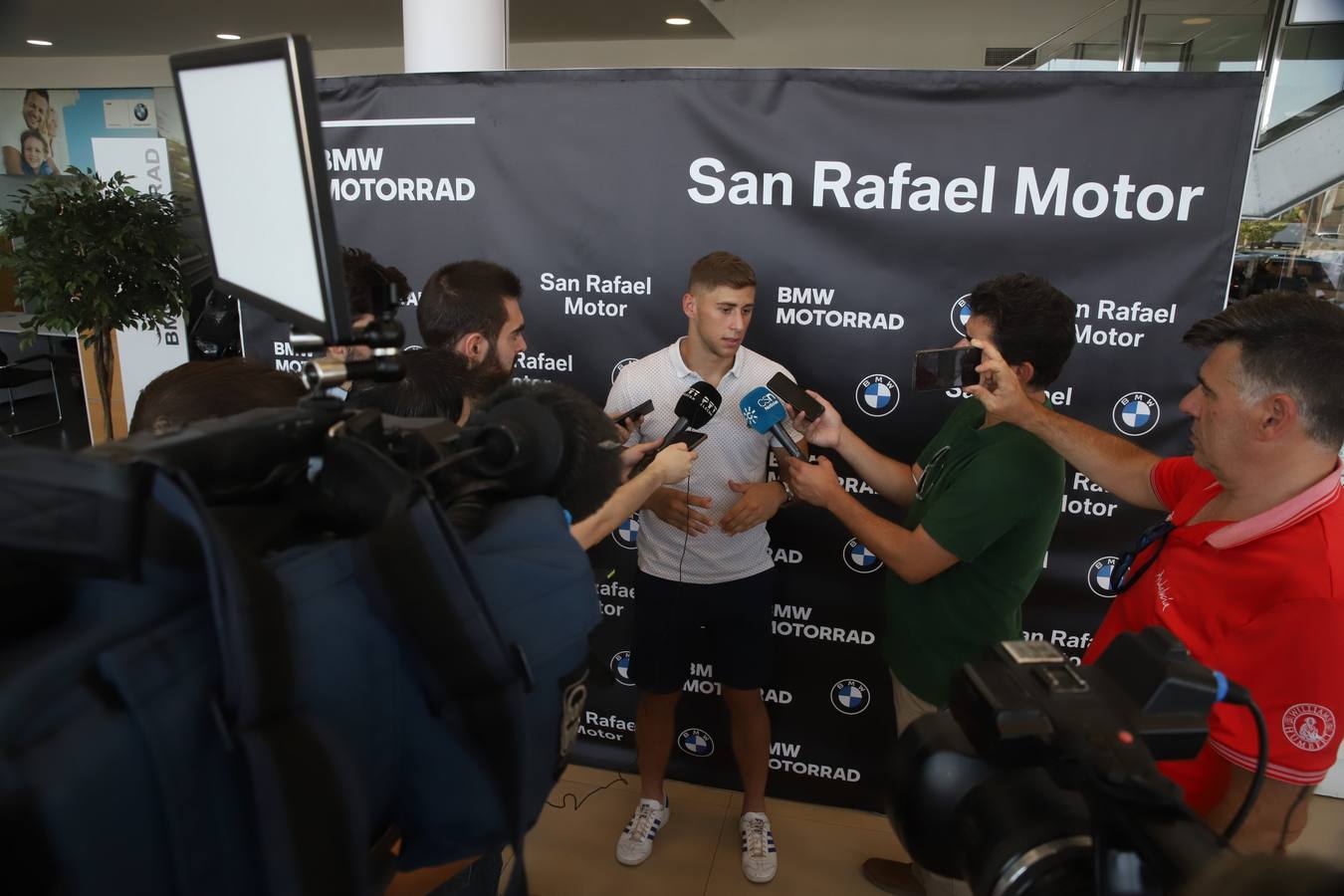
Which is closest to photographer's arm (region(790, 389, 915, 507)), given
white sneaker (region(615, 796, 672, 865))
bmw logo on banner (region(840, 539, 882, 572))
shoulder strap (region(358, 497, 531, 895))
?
bmw logo on banner (region(840, 539, 882, 572))

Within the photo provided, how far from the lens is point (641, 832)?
7.38ft

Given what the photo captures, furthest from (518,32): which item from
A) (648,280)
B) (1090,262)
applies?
(1090,262)

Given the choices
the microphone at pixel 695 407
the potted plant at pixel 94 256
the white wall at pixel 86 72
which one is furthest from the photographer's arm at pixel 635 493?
the white wall at pixel 86 72

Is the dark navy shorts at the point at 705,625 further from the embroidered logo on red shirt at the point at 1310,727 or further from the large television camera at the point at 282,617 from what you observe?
the large television camera at the point at 282,617

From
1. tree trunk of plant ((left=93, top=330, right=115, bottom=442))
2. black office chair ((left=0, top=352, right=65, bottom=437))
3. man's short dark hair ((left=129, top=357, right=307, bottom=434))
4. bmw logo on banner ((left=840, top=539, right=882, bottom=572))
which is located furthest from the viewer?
black office chair ((left=0, top=352, right=65, bottom=437))

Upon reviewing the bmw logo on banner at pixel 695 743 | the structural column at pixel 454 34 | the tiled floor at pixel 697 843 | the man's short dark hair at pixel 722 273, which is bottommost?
the tiled floor at pixel 697 843

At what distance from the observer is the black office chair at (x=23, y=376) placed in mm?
6141

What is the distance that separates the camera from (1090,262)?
2039mm

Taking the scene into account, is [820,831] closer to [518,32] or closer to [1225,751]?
[1225,751]

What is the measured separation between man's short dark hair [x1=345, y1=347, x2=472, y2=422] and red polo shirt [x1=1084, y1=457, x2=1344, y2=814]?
48.6 inches

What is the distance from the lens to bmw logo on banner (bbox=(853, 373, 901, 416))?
2221 millimetres

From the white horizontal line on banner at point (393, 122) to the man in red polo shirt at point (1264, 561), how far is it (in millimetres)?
1914

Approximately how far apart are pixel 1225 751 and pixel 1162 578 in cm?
28

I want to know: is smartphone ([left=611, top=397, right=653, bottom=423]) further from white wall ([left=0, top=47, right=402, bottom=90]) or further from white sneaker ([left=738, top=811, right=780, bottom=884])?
white wall ([left=0, top=47, right=402, bottom=90])
